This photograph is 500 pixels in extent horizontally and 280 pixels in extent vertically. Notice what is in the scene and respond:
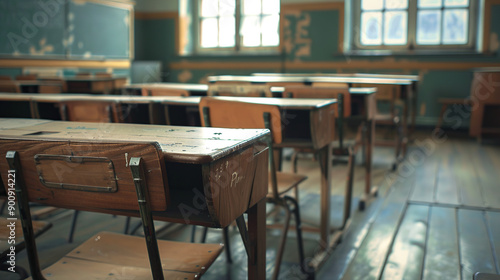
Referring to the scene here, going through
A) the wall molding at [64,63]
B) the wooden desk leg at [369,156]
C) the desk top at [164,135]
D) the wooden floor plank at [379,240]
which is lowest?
the wooden floor plank at [379,240]

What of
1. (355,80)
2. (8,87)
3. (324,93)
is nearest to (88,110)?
(324,93)

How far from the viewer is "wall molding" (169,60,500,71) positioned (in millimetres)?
6719

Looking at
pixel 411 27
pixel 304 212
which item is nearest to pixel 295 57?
pixel 411 27

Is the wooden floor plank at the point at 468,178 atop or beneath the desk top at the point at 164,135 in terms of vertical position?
beneath

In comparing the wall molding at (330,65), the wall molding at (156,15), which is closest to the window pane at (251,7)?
the wall molding at (330,65)

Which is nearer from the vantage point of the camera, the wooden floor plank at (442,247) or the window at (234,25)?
the wooden floor plank at (442,247)

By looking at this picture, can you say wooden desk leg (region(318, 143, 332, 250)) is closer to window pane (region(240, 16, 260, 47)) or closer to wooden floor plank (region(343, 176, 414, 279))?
wooden floor plank (region(343, 176, 414, 279))

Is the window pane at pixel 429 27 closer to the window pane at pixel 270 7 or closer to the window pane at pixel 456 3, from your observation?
the window pane at pixel 456 3

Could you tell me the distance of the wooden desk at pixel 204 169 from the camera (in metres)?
1.07

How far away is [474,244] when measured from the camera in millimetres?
2504

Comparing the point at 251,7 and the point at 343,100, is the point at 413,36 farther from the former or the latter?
the point at 343,100

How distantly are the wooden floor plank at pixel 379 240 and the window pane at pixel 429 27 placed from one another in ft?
13.1

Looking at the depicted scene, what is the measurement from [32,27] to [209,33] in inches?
122

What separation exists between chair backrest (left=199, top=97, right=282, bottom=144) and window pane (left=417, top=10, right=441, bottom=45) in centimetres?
568
